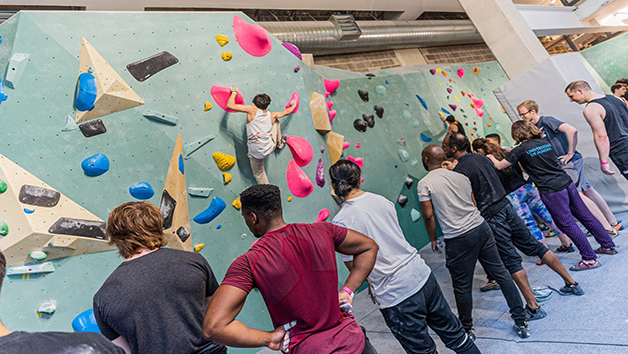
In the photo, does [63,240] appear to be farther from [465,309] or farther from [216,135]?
[465,309]

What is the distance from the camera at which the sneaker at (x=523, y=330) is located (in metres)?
2.64

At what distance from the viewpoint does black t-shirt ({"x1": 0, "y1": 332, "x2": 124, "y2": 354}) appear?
0.89m

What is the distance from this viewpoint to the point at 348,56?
7.82 meters

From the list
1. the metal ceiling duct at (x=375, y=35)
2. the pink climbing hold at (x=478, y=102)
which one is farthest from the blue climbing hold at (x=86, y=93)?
the pink climbing hold at (x=478, y=102)

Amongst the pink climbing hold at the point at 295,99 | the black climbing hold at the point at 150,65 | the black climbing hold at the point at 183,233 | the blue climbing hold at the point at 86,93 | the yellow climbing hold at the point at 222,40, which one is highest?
the yellow climbing hold at the point at 222,40

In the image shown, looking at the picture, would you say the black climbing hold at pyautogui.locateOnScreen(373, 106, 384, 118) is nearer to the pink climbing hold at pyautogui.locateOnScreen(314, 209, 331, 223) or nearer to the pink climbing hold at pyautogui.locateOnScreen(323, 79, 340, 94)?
the pink climbing hold at pyautogui.locateOnScreen(323, 79, 340, 94)

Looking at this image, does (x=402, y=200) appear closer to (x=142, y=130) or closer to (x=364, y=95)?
(x=364, y=95)

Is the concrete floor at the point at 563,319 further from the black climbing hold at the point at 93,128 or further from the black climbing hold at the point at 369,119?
the black climbing hold at the point at 93,128

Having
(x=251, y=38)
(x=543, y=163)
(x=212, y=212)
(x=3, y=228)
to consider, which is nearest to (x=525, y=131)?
(x=543, y=163)

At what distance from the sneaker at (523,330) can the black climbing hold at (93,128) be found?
9.23ft

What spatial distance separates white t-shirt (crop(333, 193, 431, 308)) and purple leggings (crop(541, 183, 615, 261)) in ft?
6.01

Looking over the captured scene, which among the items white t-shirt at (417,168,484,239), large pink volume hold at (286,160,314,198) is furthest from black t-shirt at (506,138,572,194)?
large pink volume hold at (286,160,314,198)

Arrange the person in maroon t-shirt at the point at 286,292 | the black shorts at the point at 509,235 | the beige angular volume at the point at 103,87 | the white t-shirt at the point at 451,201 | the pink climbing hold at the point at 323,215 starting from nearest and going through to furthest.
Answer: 1. the person in maroon t-shirt at the point at 286,292
2. the white t-shirt at the point at 451,201
3. the beige angular volume at the point at 103,87
4. the black shorts at the point at 509,235
5. the pink climbing hold at the point at 323,215

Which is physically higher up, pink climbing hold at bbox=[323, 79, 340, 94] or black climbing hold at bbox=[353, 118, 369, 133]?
pink climbing hold at bbox=[323, 79, 340, 94]
